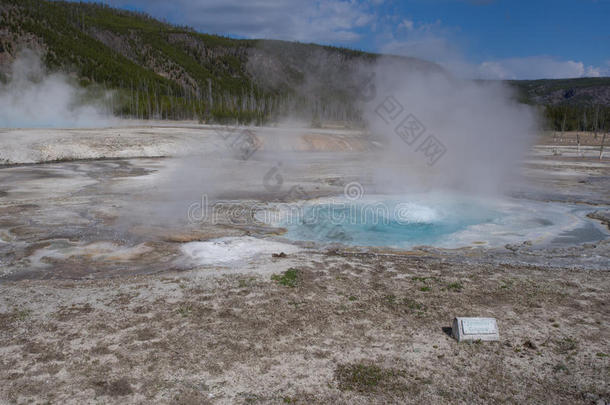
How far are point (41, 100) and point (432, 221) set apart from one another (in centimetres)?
4537

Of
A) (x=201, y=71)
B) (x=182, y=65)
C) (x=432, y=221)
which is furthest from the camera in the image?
(x=201, y=71)

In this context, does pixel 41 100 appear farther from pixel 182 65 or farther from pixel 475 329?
pixel 475 329

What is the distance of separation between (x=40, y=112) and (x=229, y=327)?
4514 centimetres

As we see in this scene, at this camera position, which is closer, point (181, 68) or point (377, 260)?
point (377, 260)

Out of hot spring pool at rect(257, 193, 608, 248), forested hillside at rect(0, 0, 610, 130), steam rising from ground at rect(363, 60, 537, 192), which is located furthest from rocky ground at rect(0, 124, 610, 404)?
forested hillside at rect(0, 0, 610, 130)

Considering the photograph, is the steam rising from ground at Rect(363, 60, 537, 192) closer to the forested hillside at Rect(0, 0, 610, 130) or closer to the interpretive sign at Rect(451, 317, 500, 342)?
the forested hillside at Rect(0, 0, 610, 130)

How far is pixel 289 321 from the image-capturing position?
4465 mm

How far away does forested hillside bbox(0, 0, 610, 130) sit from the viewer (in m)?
48.6

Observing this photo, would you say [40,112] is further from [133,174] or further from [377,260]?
[377,260]

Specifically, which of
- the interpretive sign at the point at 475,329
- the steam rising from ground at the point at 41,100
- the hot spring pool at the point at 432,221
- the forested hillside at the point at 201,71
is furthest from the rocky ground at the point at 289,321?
the steam rising from ground at the point at 41,100

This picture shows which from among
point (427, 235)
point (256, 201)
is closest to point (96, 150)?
point (256, 201)

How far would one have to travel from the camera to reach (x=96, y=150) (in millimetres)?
21203

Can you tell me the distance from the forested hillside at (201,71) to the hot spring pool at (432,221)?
235 inches

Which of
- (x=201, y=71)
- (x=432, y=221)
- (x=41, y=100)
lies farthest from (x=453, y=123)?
(x=201, y=71)
